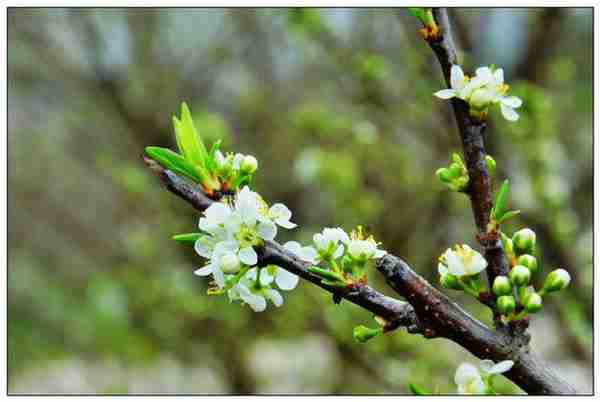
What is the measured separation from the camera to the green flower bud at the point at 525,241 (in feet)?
2.75

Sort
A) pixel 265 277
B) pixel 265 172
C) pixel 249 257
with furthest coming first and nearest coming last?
pixel 265 172 < pixel 265 277 < pixel 249 257

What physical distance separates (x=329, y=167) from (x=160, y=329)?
2.26 m

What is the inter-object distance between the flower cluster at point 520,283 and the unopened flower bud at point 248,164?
1.11 feet

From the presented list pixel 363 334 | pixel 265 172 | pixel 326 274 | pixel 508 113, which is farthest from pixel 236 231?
pixel 265 172

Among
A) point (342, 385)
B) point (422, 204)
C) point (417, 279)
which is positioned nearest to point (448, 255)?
point (417, 279)

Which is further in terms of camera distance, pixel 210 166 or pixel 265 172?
pixel 265 172

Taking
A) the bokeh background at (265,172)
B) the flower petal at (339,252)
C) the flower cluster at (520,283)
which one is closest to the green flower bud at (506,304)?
the flower cluster at (520,283)

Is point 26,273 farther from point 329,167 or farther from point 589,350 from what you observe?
point 589,350

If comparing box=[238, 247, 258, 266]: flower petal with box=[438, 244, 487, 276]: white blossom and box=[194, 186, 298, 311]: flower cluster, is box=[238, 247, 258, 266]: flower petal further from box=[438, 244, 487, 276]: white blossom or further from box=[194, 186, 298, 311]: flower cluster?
box=[438, 244, 487, 276]: white blossom

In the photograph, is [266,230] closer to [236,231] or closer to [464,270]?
[236,231]

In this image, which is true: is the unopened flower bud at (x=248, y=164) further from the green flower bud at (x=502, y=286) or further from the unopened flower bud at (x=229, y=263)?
the green flower bud at (x=502, y=286)

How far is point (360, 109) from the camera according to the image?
304 cm

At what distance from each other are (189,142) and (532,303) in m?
0.48

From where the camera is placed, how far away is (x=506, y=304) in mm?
790
